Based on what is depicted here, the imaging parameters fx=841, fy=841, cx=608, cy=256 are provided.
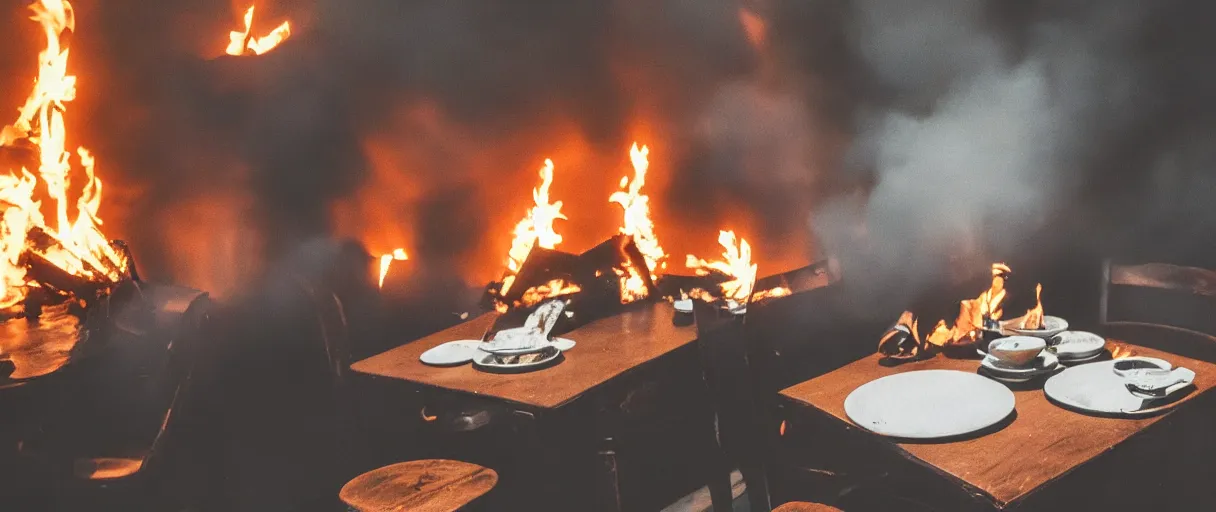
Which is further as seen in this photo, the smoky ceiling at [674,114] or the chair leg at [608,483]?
the smoky ceiling at [674,114]

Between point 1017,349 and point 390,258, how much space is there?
3474mm

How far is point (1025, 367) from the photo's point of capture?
2.43m

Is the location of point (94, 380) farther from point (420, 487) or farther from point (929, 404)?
point (929, 404)

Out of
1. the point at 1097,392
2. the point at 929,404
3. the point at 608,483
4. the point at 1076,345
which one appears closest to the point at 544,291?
the point at 608,483

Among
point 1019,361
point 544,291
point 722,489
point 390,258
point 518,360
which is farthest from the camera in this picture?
point 390,258

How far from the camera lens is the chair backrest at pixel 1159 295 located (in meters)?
2.92

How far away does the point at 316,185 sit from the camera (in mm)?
4555

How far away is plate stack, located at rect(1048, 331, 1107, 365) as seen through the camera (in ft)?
8.31

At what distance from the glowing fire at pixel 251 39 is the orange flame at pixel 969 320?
3.55 metres

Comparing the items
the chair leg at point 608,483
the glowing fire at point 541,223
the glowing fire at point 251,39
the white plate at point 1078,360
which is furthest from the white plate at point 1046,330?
the glowing fire at point 251,39

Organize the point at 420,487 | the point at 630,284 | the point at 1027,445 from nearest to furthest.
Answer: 1. the point at 1027,445
2. the point at 420,487
3. the point at 630,284

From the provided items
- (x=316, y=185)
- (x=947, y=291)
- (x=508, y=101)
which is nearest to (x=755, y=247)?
(x=947, y=291)

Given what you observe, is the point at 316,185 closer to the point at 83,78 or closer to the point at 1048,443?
the point at 83,78

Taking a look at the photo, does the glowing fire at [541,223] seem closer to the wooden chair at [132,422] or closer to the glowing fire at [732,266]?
the glowing fire at [732,266]
